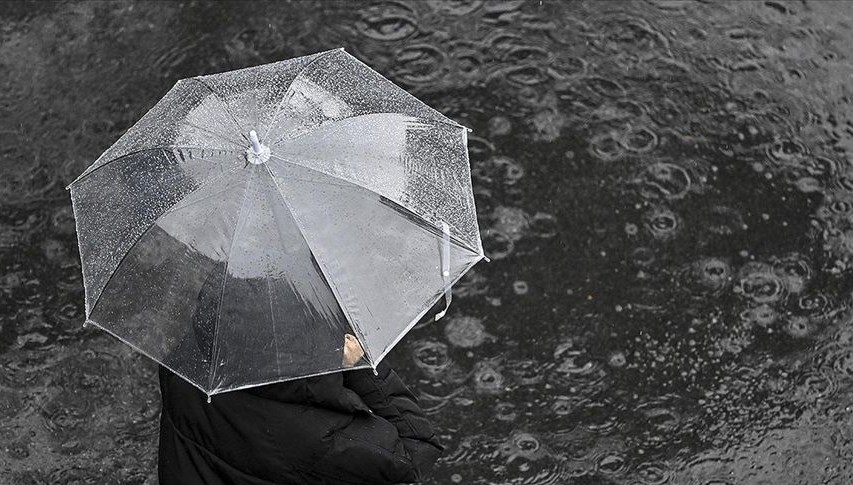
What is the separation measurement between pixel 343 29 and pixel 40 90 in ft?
4.82

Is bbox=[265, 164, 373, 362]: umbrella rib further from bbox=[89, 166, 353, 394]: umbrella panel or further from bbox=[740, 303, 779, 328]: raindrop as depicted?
bbox=[740, 303, 779, 328]: raindrop

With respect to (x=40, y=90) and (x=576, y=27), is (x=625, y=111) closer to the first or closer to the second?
(x=576, y=27)

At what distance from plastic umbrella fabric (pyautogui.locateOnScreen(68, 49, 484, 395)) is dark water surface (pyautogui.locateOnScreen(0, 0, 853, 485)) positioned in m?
1.40

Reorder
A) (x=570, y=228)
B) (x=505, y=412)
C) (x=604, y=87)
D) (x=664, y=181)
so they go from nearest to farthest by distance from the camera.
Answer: (x=505, y=412) → (x=570, y=228) → (x=664, y=181) → (x=604, y=87)

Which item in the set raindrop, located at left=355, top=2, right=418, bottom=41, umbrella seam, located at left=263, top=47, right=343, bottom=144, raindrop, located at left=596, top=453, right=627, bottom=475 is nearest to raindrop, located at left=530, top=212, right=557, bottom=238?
raindrop, located at left=596, top=453, right=627, bottom=475

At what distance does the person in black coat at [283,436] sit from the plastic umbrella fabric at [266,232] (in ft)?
0.34

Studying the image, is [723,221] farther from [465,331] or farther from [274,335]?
[274,335]

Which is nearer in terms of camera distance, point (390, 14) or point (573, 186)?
point (573, 186)

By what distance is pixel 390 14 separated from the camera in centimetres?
556

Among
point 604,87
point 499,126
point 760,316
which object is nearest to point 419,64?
point 499,126

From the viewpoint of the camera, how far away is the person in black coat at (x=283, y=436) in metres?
3.02

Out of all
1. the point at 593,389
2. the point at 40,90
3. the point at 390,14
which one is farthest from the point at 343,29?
the point at 593,389

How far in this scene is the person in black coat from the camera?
9.89ft

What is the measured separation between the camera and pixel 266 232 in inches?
116
